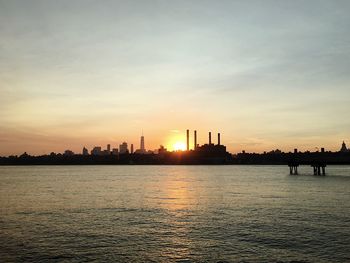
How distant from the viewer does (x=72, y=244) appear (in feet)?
95.4

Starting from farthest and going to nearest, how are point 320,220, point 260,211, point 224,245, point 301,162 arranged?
1. point 301,162
2. point 260,211
3. point 320,220
4. point 224,245

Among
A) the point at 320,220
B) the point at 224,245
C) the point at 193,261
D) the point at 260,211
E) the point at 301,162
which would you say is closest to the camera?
the point at 193,261

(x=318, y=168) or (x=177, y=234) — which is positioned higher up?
(x=318, y=168)

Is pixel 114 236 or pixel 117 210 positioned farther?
pixel 117 210

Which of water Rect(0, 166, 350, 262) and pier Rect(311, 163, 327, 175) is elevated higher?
pier Rect(311, 163, 327, 175)

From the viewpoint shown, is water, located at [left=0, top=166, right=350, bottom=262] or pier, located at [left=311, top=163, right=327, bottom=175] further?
pier, located at [left=311, top=163, right=327, bottom=175]

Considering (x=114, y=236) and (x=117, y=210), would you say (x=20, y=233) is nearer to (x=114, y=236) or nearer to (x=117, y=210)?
(x=114, y=236)

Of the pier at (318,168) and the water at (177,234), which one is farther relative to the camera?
the pier at (318,168)

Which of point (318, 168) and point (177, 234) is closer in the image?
point (177, 234)

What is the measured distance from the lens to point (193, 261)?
79.2 feet

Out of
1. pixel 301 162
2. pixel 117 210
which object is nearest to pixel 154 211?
pixel 117 210

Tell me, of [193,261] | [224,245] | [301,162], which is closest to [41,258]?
[193,261]

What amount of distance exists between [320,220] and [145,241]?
1954 cm

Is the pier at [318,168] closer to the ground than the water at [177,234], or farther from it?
farther from it
